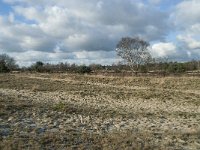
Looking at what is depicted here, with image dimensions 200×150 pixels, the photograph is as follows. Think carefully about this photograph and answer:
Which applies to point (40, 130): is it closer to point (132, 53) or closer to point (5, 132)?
point (5, 132)

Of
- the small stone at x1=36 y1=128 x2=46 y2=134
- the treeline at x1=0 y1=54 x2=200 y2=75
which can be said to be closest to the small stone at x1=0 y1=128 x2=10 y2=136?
the small stone at x1=36 y1=128 x2=46 y2=134

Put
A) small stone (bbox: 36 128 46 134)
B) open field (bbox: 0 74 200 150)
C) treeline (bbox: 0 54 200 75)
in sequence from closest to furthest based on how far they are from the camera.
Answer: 1. open field (bbox: 0 74 200 150)
2. small stone (bbox: 36 128 46 134)
3. treeline (bbox: 0 54 200 75)

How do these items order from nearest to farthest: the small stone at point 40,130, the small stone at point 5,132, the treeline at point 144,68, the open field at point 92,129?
the open field at point 92,129, the small stone at point 5,132, the small stone at point 40,130, the treeline at point 144,68

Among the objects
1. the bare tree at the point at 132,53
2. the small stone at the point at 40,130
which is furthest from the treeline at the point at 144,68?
the small stone at the point at 40,130

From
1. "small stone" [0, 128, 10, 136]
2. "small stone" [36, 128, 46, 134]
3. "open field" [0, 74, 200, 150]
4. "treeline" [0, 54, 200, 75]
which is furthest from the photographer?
"treeline" [0, 54, 200, 75]

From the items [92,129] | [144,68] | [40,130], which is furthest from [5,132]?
[144,68]

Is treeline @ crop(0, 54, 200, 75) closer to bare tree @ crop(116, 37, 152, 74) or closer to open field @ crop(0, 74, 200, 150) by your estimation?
bare tree @ crop(116, 37, 152, 74)

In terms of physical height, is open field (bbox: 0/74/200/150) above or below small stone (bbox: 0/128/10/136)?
below

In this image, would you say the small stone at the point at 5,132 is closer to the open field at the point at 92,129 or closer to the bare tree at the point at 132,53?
the open field at the point at 92,129

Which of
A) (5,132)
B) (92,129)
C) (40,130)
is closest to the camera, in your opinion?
(5,132)

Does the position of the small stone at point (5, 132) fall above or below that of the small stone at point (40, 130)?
above

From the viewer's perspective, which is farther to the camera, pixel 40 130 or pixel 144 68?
pixel 144 68

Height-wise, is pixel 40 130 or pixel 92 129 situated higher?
pixel 40 130

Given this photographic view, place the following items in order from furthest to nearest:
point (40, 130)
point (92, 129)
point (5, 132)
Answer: point (92, 129), point (40, 130), point (5, 132)
